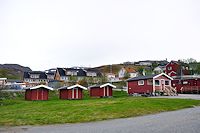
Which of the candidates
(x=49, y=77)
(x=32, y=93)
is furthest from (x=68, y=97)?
(x=49, y=77)

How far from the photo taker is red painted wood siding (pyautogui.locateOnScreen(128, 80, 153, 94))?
4694 centimetres

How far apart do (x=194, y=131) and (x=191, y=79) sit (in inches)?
1796

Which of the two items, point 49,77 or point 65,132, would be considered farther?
point 49,77

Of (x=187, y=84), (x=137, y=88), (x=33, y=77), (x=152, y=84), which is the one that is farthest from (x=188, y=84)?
(x=33, y=77)

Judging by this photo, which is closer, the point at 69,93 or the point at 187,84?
the point at 69,93

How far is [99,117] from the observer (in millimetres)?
19375

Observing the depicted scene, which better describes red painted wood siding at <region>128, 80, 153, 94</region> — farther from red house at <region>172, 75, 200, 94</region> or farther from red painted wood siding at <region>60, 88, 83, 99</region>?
red house at <region>172, 75, 200, 94</region>

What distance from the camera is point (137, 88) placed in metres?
49.7

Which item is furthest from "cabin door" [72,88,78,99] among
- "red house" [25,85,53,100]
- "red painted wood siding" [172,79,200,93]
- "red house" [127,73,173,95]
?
"red painted wood siding" [172,79,200,93]

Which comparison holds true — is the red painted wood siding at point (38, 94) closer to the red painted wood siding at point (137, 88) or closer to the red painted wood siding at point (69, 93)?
the red painted wood siding at point (69, 93)

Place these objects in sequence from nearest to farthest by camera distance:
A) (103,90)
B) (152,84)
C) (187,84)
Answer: (152,84) → (103,90) → (187,84)

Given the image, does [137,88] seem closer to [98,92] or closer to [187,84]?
[98,92]

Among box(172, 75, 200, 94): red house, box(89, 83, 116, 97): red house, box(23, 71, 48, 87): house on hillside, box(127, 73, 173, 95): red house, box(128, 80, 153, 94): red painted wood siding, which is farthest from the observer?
box(23, 71, 48, 87): house on hillside

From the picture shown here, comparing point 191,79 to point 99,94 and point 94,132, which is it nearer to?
point 99,94
